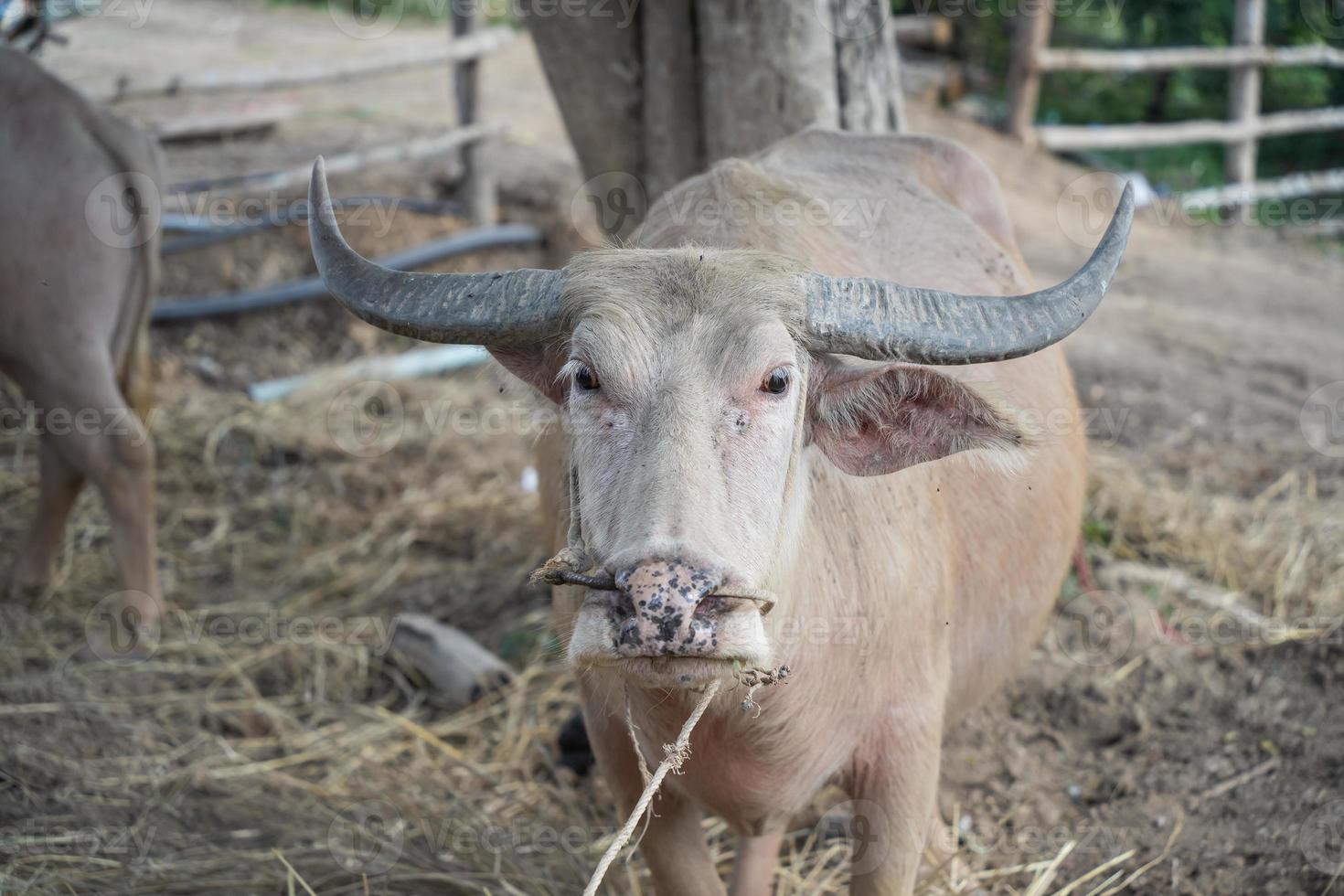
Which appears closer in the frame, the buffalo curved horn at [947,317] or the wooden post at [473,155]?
the buffalo curved horn at [947,317]

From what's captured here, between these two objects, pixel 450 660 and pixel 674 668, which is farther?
pixel 450 660

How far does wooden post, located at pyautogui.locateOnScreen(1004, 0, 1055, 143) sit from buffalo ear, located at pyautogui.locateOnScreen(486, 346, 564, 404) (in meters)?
10.0

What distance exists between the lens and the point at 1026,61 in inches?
460

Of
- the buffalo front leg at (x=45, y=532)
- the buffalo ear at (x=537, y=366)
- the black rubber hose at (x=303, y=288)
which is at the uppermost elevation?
the buffalo ear at (x=537, y=366)

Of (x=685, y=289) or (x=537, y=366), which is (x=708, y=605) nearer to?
(x=685, y=289)

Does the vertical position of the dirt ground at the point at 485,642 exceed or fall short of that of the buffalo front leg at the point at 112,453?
it falls short

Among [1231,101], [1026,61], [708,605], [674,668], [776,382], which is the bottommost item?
[1231,101]

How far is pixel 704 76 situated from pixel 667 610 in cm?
350

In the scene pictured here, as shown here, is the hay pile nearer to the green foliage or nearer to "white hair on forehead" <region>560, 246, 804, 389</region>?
"white hair on forehead" <region>560, 246, 804, 389</region>

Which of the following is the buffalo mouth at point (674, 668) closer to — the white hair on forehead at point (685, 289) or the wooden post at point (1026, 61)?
the white hair on forehead at point (685, 289)

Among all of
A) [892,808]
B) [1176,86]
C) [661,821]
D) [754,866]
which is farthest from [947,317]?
[1176,86]

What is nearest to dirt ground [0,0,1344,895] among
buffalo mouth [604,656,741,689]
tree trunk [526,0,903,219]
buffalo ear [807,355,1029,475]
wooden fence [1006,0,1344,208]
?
buffalo ear [807,355,1029,475]


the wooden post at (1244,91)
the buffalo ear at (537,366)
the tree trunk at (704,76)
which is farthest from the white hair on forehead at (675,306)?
the wooden post at (1244,91)

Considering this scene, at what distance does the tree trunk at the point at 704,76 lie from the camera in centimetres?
478
